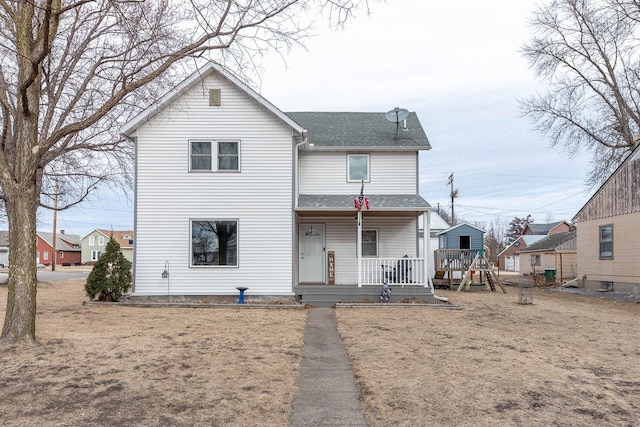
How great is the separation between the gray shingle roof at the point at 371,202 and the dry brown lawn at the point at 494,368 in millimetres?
3655

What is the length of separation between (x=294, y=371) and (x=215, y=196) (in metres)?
8.40

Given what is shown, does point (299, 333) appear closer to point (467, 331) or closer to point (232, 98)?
point (467, 331)

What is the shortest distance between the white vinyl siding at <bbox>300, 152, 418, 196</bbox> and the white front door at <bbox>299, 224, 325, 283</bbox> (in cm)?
129

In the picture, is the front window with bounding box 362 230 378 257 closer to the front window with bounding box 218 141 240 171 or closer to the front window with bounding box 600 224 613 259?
the front window with bounding box 218 141 240 171

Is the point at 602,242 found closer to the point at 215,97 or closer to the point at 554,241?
the point at 554,241

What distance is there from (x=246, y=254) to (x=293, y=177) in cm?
261

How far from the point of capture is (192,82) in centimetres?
1364

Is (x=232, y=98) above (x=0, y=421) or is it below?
above

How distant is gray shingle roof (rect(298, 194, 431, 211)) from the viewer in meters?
14.0

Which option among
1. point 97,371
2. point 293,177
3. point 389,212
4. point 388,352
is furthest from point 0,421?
point 389,212

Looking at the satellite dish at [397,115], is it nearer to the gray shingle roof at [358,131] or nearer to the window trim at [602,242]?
the gray shingle roof at [358,131]

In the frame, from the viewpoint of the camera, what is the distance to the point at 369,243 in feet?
52.4

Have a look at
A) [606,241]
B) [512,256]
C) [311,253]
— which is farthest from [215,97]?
[512,256]

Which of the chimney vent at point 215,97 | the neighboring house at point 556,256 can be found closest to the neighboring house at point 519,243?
the neighboring house at point 556,256
